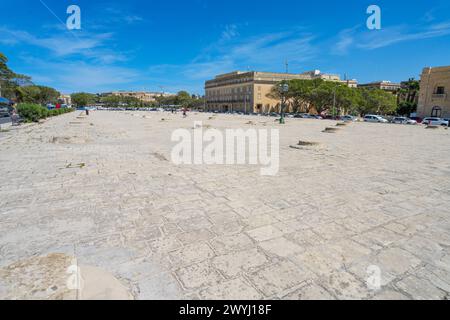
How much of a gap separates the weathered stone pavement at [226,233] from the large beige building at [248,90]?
7616 cm

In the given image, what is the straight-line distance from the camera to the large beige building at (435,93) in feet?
132

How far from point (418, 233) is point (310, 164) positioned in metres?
4.30

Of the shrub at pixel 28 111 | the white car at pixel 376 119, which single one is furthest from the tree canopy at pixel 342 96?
the shrub at pixel 28 111

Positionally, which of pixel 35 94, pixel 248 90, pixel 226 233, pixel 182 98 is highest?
pixel 248 90

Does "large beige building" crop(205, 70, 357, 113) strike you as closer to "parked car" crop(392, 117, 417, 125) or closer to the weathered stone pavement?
"parked car" crop(392, 117, 417, 125)

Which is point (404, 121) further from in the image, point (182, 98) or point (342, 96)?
point (182, 98)

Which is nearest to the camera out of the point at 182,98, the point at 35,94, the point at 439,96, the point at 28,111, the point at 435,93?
the point at 28,111

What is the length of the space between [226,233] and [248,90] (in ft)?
270

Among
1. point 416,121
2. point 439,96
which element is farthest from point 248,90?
point 416,121

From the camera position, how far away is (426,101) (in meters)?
43.2

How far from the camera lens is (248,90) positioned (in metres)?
81.5

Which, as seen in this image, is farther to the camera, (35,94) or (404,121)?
(35,94)

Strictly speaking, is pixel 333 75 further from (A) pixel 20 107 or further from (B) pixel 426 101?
(A) pixel 20 107
